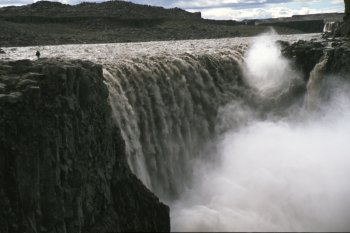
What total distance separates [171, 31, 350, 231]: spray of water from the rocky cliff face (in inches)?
141

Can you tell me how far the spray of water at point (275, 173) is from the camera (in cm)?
1891

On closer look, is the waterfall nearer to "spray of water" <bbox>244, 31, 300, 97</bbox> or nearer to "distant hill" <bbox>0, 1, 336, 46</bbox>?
"spray of water" <bbox>244, 31, 300, 97</bbox>

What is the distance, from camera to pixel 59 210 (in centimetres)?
1230

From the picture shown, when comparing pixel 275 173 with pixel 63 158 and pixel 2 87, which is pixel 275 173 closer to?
pixel 63 158

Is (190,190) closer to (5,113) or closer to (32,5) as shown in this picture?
(5,113)

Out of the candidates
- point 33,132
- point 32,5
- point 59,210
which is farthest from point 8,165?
point 32,5

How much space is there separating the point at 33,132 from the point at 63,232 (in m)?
2.39

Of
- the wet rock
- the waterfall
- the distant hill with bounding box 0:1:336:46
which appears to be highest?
the wet rock

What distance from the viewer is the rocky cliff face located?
1129cm

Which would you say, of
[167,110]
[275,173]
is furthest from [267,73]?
[167,110]

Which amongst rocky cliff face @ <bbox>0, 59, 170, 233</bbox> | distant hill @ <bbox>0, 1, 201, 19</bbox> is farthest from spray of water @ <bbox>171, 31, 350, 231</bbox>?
distant hill @ <bbox>0, 1, 201, 19</bbox>

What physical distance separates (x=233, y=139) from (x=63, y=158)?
12.3 meters

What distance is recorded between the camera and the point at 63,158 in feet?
41.6

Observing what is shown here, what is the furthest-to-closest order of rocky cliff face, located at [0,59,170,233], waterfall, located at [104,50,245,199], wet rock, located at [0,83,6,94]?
waterfall, located at [104,50,245,199], wet rock, located at [0,83,6,94], rocky cliff face, located at [0,59,170,233]
